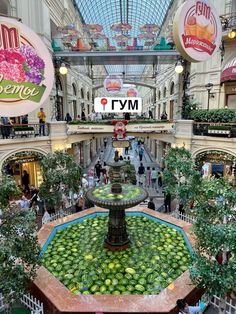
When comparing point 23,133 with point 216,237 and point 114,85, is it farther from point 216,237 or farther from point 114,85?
point 216,237

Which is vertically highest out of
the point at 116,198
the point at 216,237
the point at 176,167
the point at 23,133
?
the point at 23,133

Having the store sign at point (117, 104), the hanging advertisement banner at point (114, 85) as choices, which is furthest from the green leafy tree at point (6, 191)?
the hanging advertisement banner at point (114, 85)

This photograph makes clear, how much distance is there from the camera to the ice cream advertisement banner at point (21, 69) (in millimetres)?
7145

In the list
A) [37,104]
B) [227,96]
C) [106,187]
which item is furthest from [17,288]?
[227,96]

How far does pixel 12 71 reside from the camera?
7820 mm

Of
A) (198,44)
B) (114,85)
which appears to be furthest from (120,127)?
(198,44)

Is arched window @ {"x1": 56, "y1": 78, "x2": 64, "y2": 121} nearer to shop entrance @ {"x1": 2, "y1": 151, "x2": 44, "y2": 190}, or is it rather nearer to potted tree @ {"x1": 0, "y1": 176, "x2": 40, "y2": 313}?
shop entrance @ {"x1": 2, "y1": 151, "x2": 44, "y2": 190}

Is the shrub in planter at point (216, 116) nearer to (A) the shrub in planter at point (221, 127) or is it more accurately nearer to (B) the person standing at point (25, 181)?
(A) the shrub in planter at point (221, 127)

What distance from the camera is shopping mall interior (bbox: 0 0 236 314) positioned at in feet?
15.4

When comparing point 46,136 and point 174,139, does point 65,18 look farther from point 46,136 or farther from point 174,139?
point 174,139

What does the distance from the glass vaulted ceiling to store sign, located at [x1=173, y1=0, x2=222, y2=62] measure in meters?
19.8

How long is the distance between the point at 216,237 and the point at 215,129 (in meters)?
9.31

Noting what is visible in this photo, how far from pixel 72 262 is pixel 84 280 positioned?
894mm

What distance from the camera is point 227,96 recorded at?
1505 centimetres
